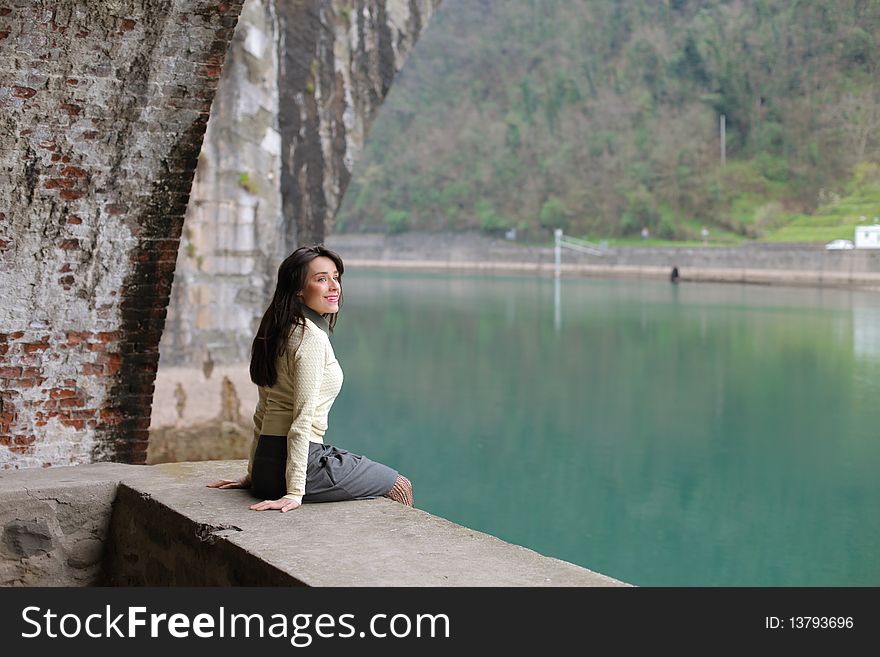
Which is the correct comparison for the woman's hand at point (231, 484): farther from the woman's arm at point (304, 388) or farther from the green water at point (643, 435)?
the green water at point (643, 435)

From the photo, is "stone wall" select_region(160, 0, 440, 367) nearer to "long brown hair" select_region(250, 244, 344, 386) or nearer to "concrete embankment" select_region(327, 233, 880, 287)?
"long brown hair" select_region(250, 244, 344, 386)

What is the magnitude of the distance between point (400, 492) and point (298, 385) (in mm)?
503

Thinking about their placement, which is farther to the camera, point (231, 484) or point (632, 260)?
point (632, 260)

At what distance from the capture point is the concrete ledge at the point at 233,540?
2.54 metres

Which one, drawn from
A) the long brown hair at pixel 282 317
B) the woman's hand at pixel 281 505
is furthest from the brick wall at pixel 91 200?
the woman's hand at pixel 281 505

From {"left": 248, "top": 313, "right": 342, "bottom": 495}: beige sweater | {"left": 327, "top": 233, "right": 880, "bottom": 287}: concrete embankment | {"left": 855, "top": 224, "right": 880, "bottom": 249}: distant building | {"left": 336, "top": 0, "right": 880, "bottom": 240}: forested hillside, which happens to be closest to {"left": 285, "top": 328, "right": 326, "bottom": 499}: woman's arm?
{"left": 248, "top": 313, "right": 342, "bottom": 495}: beige sweater

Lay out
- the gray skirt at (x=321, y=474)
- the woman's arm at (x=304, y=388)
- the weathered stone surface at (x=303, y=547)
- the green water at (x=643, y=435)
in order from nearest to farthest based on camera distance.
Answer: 1. the weathered stone surface at (x=303, y=547)
2. the woman's arm at (x=304, y=388)
3. the gray skirt at (x=321, y=474)
4. the green water at (x=643, y=435)

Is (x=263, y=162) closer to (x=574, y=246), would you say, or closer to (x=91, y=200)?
(x=91, y=200)

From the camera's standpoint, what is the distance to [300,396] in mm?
2875

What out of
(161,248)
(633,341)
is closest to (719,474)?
(161,248)

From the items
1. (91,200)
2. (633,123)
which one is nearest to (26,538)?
(91,200)

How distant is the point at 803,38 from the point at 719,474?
130ft

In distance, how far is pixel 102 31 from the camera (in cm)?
390

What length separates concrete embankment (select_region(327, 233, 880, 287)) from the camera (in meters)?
35.5
